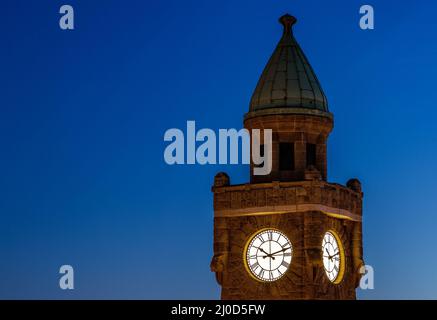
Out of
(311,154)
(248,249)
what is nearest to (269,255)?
(248,249)

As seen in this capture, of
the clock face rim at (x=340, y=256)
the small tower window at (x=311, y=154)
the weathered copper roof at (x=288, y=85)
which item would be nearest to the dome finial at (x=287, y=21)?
the weathered copper roof at (x=288, y=85)

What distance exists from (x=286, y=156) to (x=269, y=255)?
552 cm

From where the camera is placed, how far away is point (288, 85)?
104188 millimetres

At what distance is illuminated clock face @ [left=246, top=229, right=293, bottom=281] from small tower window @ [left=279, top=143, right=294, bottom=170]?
377cm

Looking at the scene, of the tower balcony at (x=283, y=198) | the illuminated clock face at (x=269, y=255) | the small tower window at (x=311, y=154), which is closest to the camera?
the illuminated clock face at (x=269, y=255)

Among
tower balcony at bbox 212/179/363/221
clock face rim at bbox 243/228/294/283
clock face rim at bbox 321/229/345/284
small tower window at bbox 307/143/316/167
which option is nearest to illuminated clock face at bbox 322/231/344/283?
clock face rim at bbox 321/229/345/284

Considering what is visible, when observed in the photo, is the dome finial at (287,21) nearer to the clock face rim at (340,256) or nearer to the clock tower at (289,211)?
the clock tower at (289,211)

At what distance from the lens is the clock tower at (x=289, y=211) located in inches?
3989

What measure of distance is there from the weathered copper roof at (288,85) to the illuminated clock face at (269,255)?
266 inches

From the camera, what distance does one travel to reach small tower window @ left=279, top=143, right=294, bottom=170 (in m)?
104

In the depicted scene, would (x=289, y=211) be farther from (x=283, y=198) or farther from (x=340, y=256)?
(x=340, y=256)

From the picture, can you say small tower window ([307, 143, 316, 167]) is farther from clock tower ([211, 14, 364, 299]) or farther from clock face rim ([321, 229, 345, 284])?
clock face rim ([321, 229, 345, 284])
